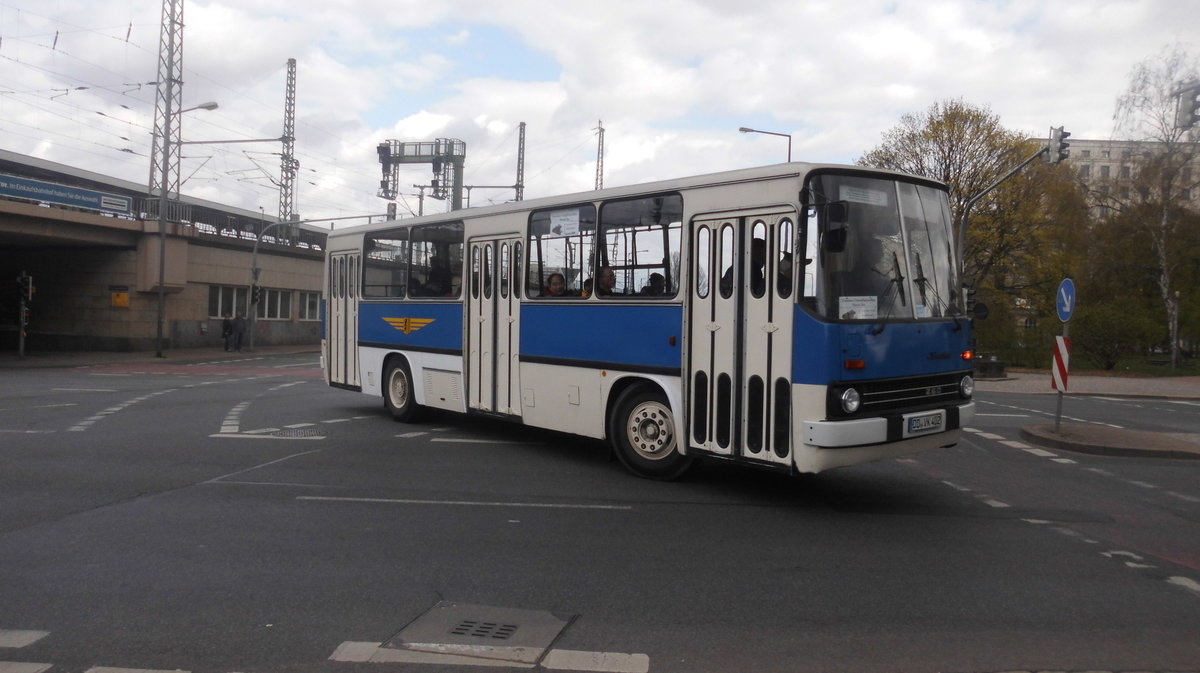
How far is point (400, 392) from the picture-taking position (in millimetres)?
13984

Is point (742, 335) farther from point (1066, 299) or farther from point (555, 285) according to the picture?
point (1066, 299)

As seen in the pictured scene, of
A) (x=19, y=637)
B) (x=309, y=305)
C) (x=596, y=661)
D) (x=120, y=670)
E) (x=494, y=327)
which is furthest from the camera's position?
(x=309, y=305)

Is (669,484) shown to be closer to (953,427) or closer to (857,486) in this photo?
(857,486)

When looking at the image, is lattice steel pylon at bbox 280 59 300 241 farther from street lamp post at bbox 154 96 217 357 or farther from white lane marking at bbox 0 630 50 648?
white lane marking at bbox 0 630 50 648

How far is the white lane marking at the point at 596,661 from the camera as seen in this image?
4398mm

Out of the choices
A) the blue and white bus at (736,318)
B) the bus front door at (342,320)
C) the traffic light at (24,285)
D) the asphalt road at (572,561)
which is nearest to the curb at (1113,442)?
the asphalt road at (572,561)

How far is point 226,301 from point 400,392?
36.5 m

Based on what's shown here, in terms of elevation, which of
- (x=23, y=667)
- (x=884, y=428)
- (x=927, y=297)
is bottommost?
(x=23, y=667)

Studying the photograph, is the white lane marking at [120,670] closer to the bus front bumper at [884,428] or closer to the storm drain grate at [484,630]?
the storm drain grate at [484,630]

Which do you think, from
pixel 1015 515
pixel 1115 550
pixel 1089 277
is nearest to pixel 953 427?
pixel 1015 515

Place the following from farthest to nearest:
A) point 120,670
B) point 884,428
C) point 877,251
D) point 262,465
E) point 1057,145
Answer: point 1057,145, point 262,465, point 877,251, point 884,428, point 120,670

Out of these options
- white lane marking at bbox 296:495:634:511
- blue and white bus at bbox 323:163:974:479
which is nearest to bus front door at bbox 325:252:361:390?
blue and white bus at bbox 323:163:974:479

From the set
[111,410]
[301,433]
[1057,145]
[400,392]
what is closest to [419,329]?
[400,392]

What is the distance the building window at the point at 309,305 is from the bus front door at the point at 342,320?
40171 mm
